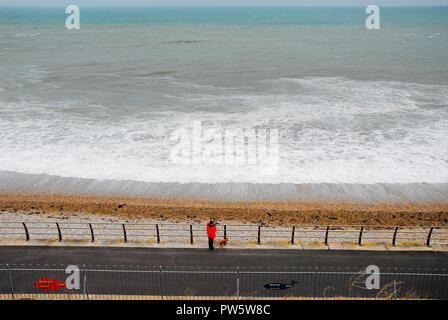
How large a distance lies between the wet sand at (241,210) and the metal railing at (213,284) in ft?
21.6

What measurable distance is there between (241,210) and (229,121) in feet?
54.7

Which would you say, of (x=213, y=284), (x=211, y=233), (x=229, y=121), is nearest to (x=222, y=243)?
(x=211, y=233)

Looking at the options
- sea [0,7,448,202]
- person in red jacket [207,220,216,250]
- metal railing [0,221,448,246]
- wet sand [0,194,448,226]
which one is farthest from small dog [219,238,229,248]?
sea [0,7,448,202]

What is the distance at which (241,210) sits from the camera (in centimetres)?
2064

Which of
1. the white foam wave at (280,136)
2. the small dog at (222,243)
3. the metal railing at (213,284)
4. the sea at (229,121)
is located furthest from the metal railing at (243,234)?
the white foam wave at (280,136)

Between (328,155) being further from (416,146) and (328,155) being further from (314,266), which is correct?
(314,266)

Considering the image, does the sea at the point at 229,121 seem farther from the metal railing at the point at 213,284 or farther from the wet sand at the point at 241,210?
the metal railing at the point at 213,284

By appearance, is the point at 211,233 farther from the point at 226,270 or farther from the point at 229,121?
the point at 229,121

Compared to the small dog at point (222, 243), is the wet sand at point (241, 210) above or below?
below

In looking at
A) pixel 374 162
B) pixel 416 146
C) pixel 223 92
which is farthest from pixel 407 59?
pixel 374 162

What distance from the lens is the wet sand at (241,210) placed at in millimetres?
19500

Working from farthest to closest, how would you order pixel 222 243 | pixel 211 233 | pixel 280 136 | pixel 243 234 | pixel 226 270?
pixel 280 136 → pixel 243 234 → pixel 222 243 → pixel 211 233 → pixel 226 270

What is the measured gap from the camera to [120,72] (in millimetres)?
58594

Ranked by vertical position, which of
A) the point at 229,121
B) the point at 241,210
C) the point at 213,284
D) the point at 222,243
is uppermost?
the point at 229,121
